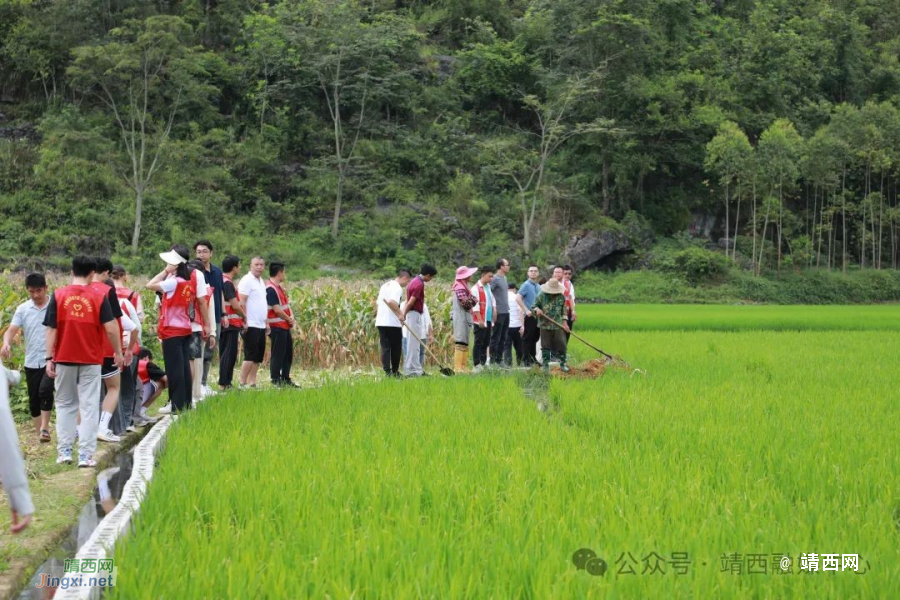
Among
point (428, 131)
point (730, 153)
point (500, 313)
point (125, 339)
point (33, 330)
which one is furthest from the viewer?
point (428, 131)

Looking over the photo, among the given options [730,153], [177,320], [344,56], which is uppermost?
[344,56]

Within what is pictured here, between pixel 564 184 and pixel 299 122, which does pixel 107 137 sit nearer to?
pixel 299 122

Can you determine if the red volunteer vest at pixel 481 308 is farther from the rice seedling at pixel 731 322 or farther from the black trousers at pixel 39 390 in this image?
the rice seedling at pixel 731 322

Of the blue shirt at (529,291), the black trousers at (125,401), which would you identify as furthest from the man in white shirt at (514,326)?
the black trousers at (125,401)

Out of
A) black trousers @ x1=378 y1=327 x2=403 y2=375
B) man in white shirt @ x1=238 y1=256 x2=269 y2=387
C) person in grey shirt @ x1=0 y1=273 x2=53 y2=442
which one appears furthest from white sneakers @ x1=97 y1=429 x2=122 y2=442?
black trousers @ x1=378 y1=327 x2=403 y2=375

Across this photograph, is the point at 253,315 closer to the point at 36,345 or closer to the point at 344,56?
the point at 36,345

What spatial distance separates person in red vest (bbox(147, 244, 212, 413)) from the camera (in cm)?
781

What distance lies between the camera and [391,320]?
36.3 ft

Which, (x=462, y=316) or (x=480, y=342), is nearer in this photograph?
(x=462, y=316)

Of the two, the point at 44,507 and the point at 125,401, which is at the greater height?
the point at 125,401

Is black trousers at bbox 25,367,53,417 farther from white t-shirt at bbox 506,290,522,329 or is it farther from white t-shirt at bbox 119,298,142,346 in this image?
white t-shirt at bbox 506,290,522,329

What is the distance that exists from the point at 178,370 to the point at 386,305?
365 centimetres

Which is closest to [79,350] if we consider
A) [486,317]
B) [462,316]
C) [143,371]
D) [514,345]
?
[143,371]

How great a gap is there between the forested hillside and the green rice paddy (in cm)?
2565
